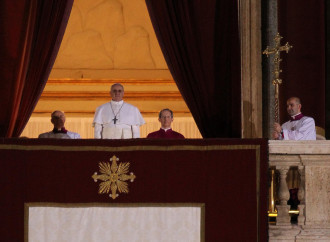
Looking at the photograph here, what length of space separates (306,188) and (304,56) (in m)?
2.38

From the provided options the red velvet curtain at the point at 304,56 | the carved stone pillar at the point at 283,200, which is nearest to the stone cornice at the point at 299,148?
the carved stone pillar at the point at 283,200

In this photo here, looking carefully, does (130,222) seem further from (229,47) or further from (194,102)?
(229,47)

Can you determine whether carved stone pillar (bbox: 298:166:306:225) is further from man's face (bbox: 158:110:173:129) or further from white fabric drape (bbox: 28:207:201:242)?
man's face (bbox: 158:110:173:129)

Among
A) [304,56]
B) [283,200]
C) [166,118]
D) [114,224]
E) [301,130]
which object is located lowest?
[114,224]

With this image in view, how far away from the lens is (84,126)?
9.96 metres

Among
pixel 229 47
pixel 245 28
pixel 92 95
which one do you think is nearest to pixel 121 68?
pixel 92 95

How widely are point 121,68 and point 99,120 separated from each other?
2.32 m

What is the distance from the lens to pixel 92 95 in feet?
32.7

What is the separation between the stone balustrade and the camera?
22.5 ft

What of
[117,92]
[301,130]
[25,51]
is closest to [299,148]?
[301,130]

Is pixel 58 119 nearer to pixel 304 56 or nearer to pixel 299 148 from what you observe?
pixel 299 148

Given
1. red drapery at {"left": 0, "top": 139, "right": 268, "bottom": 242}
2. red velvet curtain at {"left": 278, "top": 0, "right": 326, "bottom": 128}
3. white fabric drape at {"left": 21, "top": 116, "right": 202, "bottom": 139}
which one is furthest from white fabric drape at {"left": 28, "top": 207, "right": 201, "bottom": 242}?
white fabric drape at {"left": 21, "top": 116, "right": 202, "bottom": 139}

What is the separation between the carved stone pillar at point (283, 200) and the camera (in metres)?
6.82

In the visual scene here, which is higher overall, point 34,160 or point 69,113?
point 69,113
